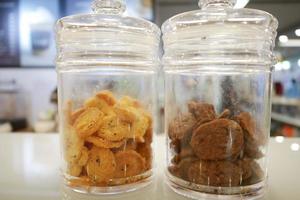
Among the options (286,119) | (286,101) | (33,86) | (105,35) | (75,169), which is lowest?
(286,119)

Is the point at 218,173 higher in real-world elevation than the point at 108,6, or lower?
lower

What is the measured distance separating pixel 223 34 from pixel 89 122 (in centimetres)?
18

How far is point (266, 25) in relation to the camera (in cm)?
36

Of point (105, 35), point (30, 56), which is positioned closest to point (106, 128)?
point (105, 35)

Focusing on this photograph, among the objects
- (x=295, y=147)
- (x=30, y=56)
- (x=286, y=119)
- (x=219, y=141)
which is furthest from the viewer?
(x=286, y=119)

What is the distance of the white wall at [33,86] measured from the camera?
2238 millimetres

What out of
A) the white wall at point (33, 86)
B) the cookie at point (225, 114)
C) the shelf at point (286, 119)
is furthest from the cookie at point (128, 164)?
the shelf at point (286, 119)

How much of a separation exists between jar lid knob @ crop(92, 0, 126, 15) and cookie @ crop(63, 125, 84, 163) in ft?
0.49

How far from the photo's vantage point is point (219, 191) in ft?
1.10

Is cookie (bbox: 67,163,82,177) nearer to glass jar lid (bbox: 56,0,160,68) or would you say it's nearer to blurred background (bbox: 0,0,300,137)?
glass jar lid (bbox: 56,0,160,68)

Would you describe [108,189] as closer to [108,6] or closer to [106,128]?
[106,128]

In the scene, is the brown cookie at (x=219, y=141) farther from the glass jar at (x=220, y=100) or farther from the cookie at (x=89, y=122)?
the cookie at (x=89, y=122)

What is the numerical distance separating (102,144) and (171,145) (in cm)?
9

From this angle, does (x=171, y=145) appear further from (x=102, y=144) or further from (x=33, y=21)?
(x=33, y=21)
